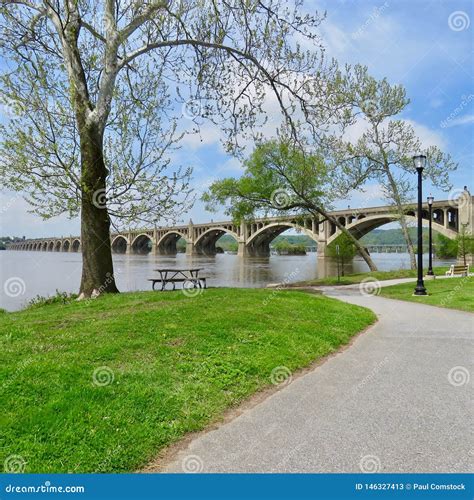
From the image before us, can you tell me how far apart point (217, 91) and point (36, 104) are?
5117 mm

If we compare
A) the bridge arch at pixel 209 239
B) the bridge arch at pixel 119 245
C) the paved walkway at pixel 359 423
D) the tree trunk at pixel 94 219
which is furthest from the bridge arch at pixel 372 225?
the bridge arch at pixel 119 245

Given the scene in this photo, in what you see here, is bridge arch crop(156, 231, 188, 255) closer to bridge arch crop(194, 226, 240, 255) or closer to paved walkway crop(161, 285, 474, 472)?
bridge arch crop(194, 226, 240, 255)

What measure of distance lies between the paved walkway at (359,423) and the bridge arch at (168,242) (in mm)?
87787

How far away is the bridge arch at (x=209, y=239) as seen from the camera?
8394cm

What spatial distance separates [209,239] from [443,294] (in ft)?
271

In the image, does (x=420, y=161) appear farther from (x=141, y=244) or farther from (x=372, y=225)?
(x=141, y=244)

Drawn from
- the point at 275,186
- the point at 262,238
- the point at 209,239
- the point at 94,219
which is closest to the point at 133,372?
the point at 94,219

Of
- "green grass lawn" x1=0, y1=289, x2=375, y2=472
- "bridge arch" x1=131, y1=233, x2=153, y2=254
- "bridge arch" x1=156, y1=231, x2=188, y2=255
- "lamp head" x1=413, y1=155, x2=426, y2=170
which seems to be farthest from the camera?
"bridge arch" x1=131, y1=233, x2=153, y2=254

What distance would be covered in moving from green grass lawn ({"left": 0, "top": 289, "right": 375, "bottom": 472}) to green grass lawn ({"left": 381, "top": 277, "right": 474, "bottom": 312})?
489 centimetres

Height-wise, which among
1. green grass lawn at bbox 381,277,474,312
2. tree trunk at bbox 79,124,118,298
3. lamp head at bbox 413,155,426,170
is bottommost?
green grass lawn at bbox 381,277,474,312

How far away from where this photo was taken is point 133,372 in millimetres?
5035

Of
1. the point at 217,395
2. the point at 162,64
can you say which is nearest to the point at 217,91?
the point at 162,64

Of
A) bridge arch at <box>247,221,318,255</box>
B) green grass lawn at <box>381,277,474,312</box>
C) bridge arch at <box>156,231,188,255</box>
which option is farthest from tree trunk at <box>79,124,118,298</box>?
bridge arch at <box>156,231,188,255</box>

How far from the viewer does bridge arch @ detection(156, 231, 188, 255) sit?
94.2 m
